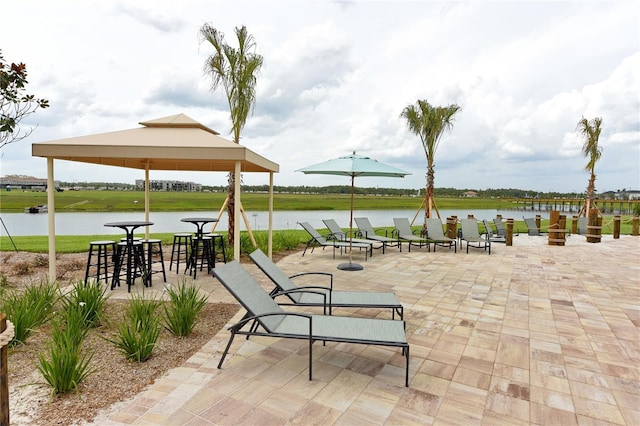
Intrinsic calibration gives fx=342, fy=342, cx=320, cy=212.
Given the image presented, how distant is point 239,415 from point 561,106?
15.0 metres

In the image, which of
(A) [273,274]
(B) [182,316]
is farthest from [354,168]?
(B) [182,316]

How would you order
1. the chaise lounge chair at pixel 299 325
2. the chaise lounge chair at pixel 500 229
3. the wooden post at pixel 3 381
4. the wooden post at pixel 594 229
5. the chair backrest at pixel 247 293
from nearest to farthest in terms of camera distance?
the wooden post at pixel 3 381
the chaise lounge chair at pixel 299 325
the chair backrest at pixel 247 293
the wooden post at pixel 594 229
the chaise lounge chair at pixel 500 229

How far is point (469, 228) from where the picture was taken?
10.8 metres

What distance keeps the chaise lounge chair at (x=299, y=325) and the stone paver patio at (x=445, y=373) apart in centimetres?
27

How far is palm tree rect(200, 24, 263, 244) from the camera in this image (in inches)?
354

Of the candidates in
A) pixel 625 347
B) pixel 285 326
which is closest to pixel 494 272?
pixel 625 347

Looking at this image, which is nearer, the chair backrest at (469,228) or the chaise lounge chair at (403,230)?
the chair backrest at (469,228)

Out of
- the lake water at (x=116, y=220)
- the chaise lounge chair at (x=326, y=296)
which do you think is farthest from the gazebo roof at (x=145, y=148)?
the lake water at (x=116, y=220)

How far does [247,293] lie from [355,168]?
4.40 meters

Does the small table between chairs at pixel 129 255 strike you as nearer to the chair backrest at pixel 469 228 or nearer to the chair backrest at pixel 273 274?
the chair backrest at pixel 273 274

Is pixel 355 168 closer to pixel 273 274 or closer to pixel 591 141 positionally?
pixel 273 274

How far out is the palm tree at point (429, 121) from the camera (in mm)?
13281

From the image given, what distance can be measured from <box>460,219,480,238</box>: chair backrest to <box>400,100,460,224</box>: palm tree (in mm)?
2669

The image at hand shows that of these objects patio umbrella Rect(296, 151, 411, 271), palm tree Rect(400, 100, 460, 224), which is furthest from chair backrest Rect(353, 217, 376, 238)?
palm tree Rect(400, 100, 460, 224)
